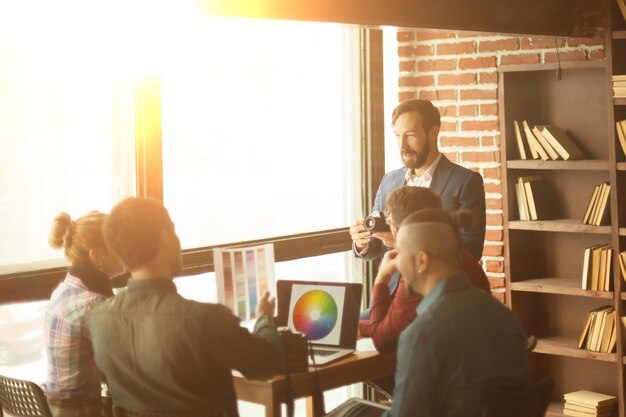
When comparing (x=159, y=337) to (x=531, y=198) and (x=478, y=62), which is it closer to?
(x=531, y=198)

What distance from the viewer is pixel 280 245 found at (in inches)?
192

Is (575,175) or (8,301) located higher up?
(575,175)

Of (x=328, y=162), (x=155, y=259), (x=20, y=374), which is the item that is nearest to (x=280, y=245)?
(x=328, y=162)

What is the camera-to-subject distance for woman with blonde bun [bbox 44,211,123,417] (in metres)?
3.12

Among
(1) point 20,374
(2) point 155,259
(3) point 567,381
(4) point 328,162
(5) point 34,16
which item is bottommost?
(3) point 567,381

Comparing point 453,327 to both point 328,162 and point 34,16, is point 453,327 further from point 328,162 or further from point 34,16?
point 328,162

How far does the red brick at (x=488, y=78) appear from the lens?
518 cm

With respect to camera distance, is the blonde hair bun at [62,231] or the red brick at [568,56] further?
the red brick at [568,56]

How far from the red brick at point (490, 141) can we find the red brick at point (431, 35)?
0.61m

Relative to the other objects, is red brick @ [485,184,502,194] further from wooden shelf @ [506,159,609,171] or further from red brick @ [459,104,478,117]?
red brick @ [459,104,478,117]

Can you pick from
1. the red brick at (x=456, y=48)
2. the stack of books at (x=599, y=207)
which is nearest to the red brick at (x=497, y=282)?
the stack of books at (x=599, y=207)

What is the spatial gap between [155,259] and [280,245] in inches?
83.9

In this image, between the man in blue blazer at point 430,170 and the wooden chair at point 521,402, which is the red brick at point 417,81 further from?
the wooden chair at point 521,402

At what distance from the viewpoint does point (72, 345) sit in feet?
10.3
